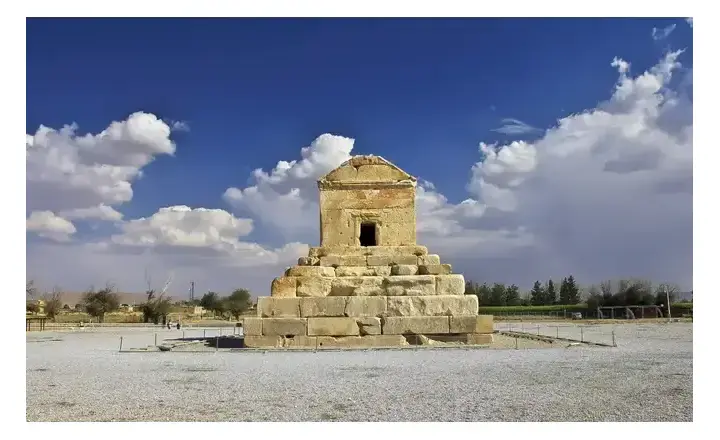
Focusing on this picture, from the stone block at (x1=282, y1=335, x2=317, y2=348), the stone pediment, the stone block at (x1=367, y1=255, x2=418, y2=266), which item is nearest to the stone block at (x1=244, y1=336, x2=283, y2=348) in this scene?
the stone block at (x1=282, y1=335, x2=317, y2=348)

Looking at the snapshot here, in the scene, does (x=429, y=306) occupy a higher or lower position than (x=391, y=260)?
lower

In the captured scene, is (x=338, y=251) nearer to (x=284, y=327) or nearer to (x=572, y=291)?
(x=284, y=327)

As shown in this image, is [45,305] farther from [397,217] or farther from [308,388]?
[308,388]

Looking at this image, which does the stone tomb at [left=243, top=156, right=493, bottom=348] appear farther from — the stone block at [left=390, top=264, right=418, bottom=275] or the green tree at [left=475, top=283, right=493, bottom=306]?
the green tree at [left=475, top=283, right=493, bottom=306]

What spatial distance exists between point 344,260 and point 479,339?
4184 mm

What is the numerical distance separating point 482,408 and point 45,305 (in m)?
51.5

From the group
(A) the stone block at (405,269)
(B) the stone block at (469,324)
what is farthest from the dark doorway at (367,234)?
(B) the stone block at (469,324)

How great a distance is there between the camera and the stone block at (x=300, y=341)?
14.6 metres

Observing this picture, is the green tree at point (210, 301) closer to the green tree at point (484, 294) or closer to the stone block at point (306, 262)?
the green tree at point (484, 294)

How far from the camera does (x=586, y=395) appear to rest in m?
7.36

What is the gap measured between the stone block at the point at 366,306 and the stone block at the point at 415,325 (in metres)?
0.37

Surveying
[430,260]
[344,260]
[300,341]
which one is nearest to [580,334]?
[430,260]

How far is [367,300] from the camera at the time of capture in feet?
49.5

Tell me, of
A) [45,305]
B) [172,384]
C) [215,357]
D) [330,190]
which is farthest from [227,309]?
[172,384]
